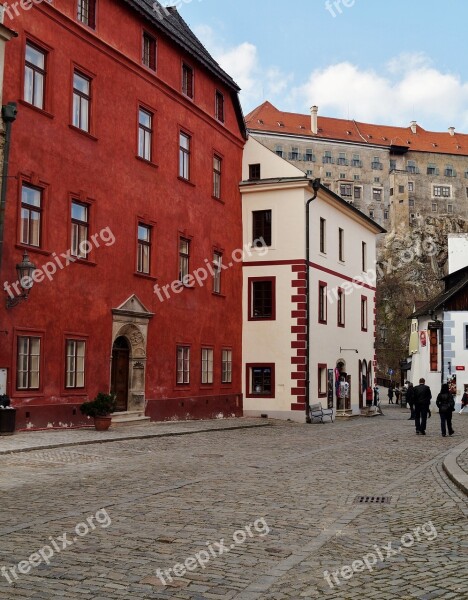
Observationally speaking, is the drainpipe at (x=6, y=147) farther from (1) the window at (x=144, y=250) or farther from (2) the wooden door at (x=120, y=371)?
Result: (1) the window at (x=144, y=250)

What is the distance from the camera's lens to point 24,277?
750 inches

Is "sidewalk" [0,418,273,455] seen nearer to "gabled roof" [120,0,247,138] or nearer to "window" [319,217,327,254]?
"window" [319,217,327,254]

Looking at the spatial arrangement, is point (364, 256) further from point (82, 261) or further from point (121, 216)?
point (82, 261)

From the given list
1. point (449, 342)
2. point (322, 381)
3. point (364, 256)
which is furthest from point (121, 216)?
point (449, 342)

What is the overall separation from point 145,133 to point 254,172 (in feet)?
28.8

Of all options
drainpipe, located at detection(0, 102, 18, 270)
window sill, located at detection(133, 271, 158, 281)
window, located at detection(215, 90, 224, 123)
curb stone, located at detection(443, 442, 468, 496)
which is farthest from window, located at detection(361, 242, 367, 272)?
curb stone, located at detection(443, 442, 468, 496)

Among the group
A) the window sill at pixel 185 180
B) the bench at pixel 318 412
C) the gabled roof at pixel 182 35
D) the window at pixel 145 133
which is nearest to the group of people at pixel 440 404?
the bench at pixel 318 412

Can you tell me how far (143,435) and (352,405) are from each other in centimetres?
2076

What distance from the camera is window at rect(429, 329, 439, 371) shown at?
5003cm

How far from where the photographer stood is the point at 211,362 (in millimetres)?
29969

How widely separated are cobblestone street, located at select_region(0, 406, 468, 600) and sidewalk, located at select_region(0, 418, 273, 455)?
0.65 metres

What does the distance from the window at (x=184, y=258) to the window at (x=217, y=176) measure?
131 inches

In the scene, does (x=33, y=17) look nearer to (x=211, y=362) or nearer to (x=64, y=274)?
(x=64, y=274)

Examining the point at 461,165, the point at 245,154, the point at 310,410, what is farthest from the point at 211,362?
the point at 461,165
